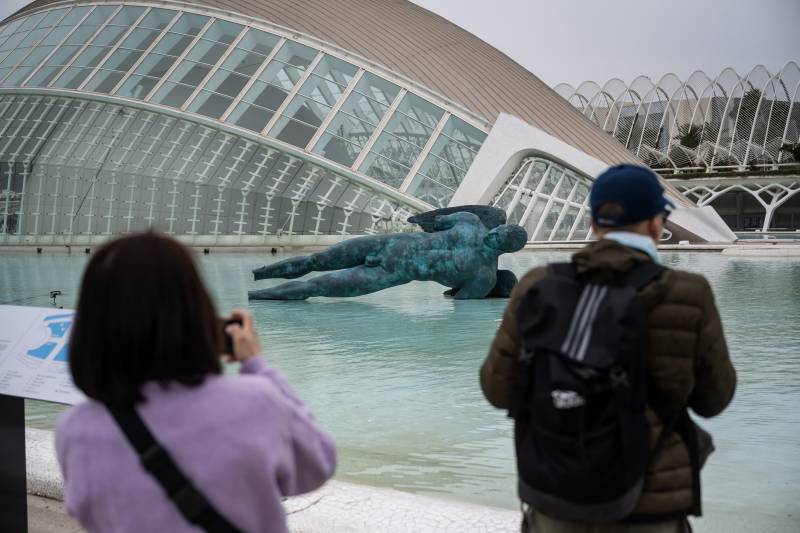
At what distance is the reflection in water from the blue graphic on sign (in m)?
1.31

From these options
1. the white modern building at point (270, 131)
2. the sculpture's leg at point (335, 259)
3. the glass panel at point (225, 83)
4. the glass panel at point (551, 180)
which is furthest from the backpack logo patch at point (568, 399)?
the glass panel at point (225, 83)

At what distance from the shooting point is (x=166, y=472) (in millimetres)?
1675

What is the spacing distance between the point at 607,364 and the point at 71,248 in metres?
23.9

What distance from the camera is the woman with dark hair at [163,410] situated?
1683mm

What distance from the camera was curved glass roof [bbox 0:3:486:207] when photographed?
21188mm

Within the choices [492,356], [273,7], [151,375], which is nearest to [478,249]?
[492,356]

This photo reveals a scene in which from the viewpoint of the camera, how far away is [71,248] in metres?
24.1

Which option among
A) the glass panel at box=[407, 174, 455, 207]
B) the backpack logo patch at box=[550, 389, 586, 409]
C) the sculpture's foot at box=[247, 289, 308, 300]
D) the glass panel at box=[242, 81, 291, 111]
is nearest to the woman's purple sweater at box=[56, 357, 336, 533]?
the backpack logo patch at box=[550, 389, 586, 409]

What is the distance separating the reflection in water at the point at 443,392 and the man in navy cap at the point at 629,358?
144 centimetres

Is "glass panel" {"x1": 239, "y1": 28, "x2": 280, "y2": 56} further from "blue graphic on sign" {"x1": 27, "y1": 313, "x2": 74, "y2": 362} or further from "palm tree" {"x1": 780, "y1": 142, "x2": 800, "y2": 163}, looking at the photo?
"palm tree" {"x1": 780, "y1": 142, "x2": 800, "y2": 163}

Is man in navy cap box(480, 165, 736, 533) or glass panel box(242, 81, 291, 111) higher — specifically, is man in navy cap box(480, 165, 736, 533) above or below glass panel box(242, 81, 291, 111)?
below

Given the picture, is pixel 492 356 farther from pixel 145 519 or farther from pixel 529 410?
pixel 145 519

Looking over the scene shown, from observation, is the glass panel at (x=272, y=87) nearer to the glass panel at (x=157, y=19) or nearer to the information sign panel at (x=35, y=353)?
the glass panel at (x=157, y=19)

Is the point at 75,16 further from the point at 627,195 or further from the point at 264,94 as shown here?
the point at 627,195
